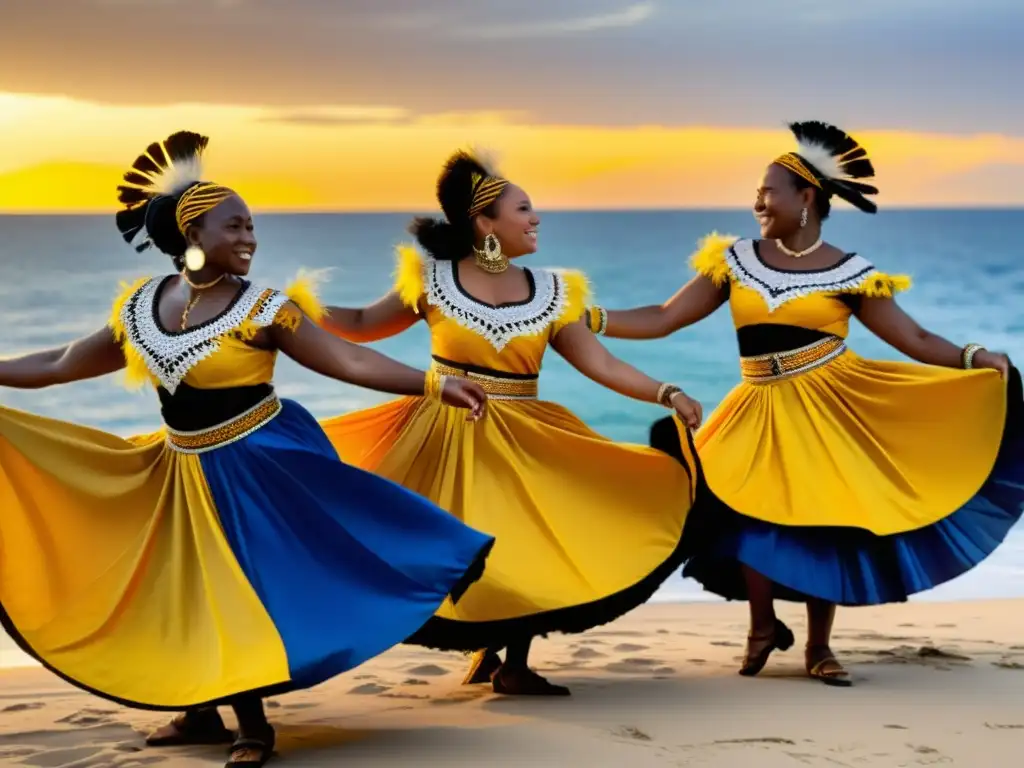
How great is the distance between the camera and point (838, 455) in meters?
6.45

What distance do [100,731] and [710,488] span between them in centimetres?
220

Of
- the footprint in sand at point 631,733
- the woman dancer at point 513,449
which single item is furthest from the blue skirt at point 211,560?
the footprint in sand at point 631,733

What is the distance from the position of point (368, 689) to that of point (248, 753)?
4.51ft

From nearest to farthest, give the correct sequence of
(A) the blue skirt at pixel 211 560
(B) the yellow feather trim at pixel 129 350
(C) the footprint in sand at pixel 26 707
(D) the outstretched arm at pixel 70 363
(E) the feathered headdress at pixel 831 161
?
(A) the blue skirt at pixel 211 560 → (B) the yellow feather trim at pixel 129 350 → (D) the outstretched arm at pixel 70 363 → (C) the footprint in sand at pixel 26 707 → (E) the feathered headdress at pixel 831 161

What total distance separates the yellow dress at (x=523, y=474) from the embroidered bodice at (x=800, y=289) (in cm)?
67

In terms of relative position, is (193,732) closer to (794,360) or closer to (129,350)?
(129,350)

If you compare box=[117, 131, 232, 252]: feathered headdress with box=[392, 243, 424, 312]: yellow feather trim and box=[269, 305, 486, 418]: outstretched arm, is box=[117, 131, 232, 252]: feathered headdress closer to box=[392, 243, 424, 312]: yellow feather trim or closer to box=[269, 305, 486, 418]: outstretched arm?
box=[269, 305, 486, 418]: outstretched arm

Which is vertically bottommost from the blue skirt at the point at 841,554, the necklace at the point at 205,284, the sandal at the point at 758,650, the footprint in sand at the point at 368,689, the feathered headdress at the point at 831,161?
the footprint in sand at the point at 368,689

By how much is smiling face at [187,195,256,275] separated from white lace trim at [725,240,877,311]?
2.06 meters

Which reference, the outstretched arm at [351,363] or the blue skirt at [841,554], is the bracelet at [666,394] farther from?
the outstretched arm at [351,363]

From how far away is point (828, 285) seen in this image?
256 inches

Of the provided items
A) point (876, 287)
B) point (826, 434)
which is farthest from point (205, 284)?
point (876, 287)

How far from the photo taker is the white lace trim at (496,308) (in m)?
6.09

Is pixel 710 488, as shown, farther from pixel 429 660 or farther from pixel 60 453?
pixel 60 453
